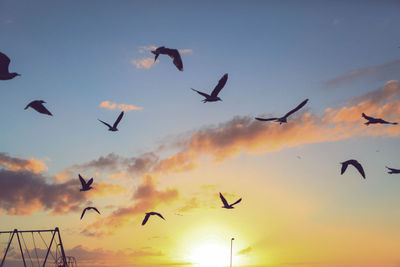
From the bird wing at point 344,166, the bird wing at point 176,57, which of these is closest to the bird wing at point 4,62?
the bird wing at point 176,57

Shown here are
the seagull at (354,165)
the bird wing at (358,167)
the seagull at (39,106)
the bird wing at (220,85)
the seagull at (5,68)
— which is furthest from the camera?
the bird wing at (358,167)

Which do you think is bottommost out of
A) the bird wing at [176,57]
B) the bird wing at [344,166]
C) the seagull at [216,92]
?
the bird wing at [344,166]

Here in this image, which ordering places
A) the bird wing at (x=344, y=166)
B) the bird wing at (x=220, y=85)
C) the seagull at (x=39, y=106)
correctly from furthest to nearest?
the bird wing at (x=344, y=166), the bird wing at (x=220, y=85), the seagull at (x=39, y=106)

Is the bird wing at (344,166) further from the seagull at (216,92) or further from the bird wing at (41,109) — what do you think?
the bird wing at (41,109)

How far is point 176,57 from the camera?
73.8 ft

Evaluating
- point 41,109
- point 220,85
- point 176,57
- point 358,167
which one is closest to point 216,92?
point 220,85

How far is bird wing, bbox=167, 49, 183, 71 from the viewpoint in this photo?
880 inches

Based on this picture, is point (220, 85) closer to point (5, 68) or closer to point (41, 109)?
point (41, 109)

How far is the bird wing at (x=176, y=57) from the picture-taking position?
22344 millimetres

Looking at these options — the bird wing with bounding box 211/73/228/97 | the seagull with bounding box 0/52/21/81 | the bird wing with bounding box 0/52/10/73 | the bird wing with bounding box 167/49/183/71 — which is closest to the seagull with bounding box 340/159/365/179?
the bird wing with bounding box 211/73/228/97

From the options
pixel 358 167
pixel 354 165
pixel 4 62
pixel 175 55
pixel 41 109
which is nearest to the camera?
pixel 4 62

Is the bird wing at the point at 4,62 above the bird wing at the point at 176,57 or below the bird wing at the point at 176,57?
below

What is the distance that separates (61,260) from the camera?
5106 cm

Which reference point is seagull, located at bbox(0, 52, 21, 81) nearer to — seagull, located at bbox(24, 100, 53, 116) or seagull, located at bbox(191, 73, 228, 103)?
seagull, located at bbox(24, 100, 53, 116)
